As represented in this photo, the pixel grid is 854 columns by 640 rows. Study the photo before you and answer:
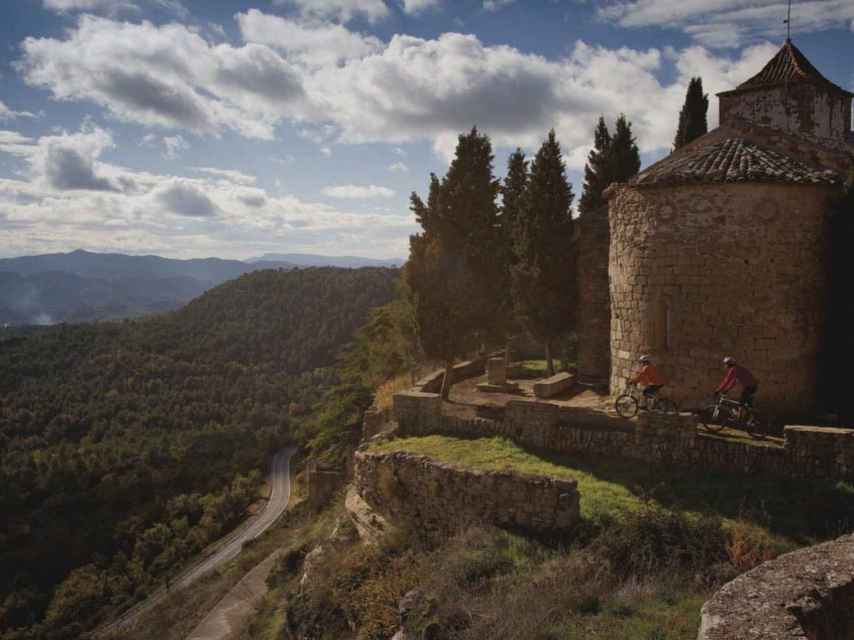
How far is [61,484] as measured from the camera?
53.4m

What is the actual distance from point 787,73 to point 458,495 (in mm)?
21308

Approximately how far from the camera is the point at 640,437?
10.7m

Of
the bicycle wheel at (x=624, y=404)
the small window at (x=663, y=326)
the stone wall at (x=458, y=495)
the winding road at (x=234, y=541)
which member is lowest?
the winding road at (x=234, y=541)

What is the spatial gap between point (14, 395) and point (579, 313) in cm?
8040

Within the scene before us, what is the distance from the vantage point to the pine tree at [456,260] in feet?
54.7

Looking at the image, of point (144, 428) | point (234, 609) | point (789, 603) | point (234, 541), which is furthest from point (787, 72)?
point (144, 428)

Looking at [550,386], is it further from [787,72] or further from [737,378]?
[787,72]

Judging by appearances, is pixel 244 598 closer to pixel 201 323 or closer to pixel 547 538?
pixel 547 538

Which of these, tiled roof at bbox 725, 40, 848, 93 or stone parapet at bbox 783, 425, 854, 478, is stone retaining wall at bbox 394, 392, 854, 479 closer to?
stone parapet at bbox 783, 425, 854, 478

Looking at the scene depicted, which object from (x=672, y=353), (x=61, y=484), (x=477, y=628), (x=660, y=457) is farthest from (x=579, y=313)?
(x=61, y=484)

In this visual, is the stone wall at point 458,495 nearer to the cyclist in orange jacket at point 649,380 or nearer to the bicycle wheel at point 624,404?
the cyclist in orange jacket at point 649,380

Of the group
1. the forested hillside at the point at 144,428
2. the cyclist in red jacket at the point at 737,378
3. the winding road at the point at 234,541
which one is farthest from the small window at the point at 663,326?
the winding road at the point at 234,541

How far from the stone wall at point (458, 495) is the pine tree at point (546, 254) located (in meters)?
9.47

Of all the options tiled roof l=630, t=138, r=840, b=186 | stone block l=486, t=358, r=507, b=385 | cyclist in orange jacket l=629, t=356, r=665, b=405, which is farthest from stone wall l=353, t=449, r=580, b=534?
tiled roof l=630, t=138, r=840, b=186
